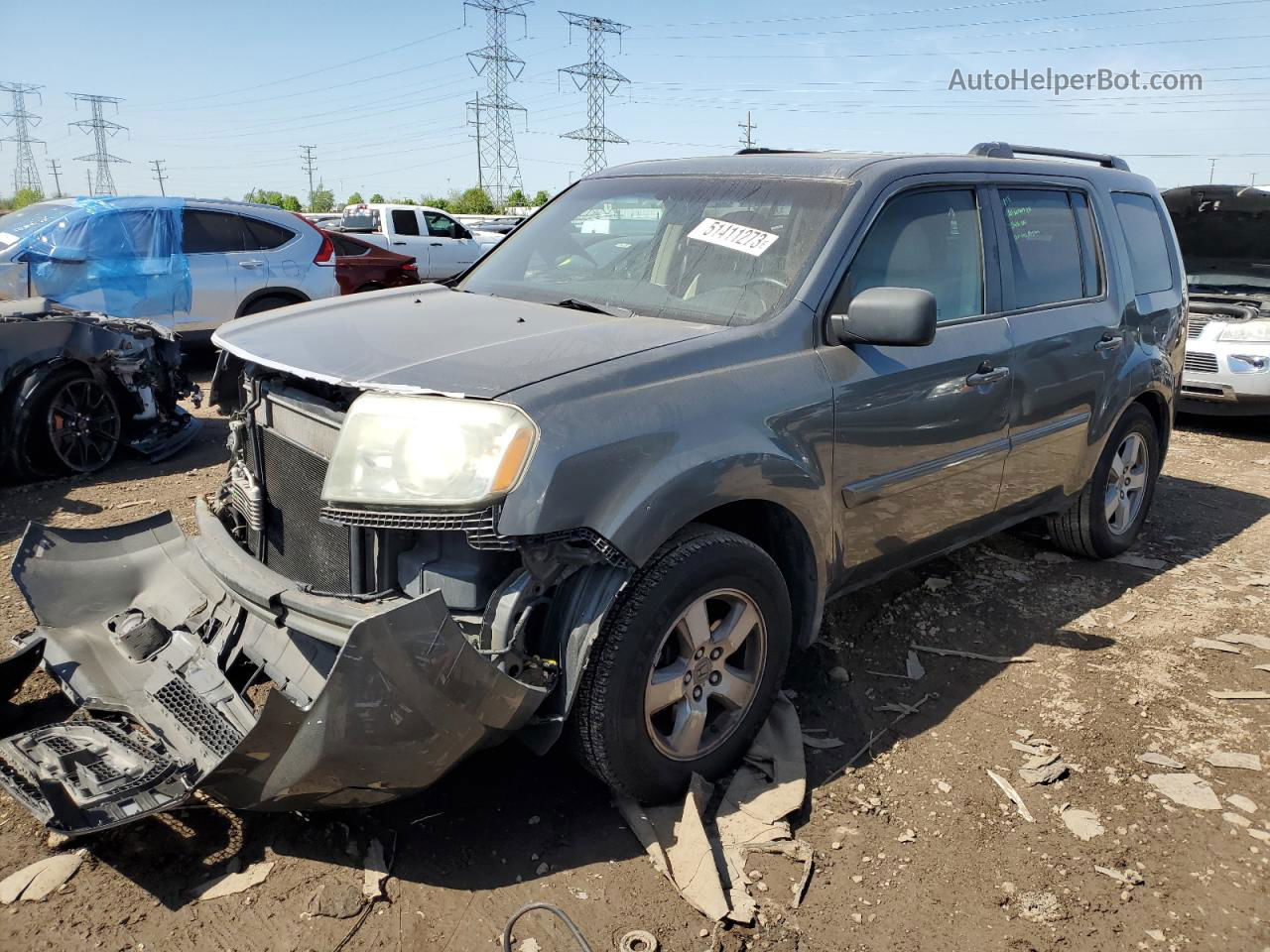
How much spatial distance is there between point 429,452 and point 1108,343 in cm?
344

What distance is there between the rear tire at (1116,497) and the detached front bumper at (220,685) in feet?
11.5

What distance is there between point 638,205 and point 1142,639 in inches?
113

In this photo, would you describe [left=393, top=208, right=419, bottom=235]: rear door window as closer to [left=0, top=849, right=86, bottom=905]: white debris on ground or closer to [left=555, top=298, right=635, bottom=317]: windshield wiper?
[left=555, top=298, right=635, bottom=317]: windshield wiper

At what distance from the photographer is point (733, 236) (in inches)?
134

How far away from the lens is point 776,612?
3025 mm

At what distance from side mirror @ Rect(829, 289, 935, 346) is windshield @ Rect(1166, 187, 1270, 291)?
714cm

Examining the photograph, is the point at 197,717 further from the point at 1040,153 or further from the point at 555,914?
the point at 1040,153

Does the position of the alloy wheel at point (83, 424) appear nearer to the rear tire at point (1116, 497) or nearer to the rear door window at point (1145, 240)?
the rear tire at point (1116, 497)

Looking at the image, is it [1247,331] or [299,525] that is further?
[1247,331]

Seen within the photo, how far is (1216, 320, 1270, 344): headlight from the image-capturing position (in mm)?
8211

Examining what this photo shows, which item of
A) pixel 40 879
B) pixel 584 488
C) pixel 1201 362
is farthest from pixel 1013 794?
pixel 1201 362

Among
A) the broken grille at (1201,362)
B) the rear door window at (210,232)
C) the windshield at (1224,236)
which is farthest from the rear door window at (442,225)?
the broken grille at (1201,362)

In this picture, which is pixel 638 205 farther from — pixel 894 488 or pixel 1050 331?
pixel 1050 331

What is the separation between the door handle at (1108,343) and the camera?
4387mm
